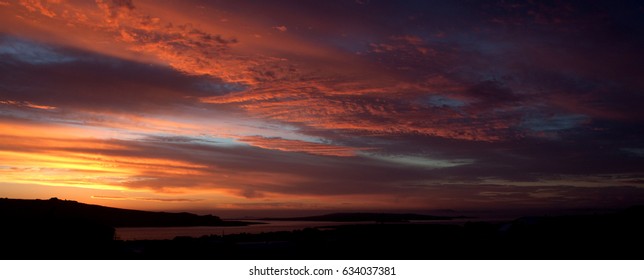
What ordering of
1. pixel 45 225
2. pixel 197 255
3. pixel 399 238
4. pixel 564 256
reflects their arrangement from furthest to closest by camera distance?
pixel 399 238 < pixel 45 225 < pixel 197 255 < pixel 564 256

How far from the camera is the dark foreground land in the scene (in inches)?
1082

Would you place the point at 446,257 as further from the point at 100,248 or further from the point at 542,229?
the point at 100,248

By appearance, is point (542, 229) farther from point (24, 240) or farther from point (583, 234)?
point (24, 240)

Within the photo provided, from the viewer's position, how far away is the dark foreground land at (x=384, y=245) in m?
27.5

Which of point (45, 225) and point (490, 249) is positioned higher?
point (45, 225)

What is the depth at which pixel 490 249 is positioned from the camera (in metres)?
29.3

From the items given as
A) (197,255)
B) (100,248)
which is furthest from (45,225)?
(197,255)

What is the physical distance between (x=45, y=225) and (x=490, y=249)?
86.4 feet

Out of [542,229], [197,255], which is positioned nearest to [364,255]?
[197,255]

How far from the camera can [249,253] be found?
29.6 meters

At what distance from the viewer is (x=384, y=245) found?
31.4 metres

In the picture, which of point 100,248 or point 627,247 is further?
point 100,248

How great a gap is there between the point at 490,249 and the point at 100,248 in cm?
2306
